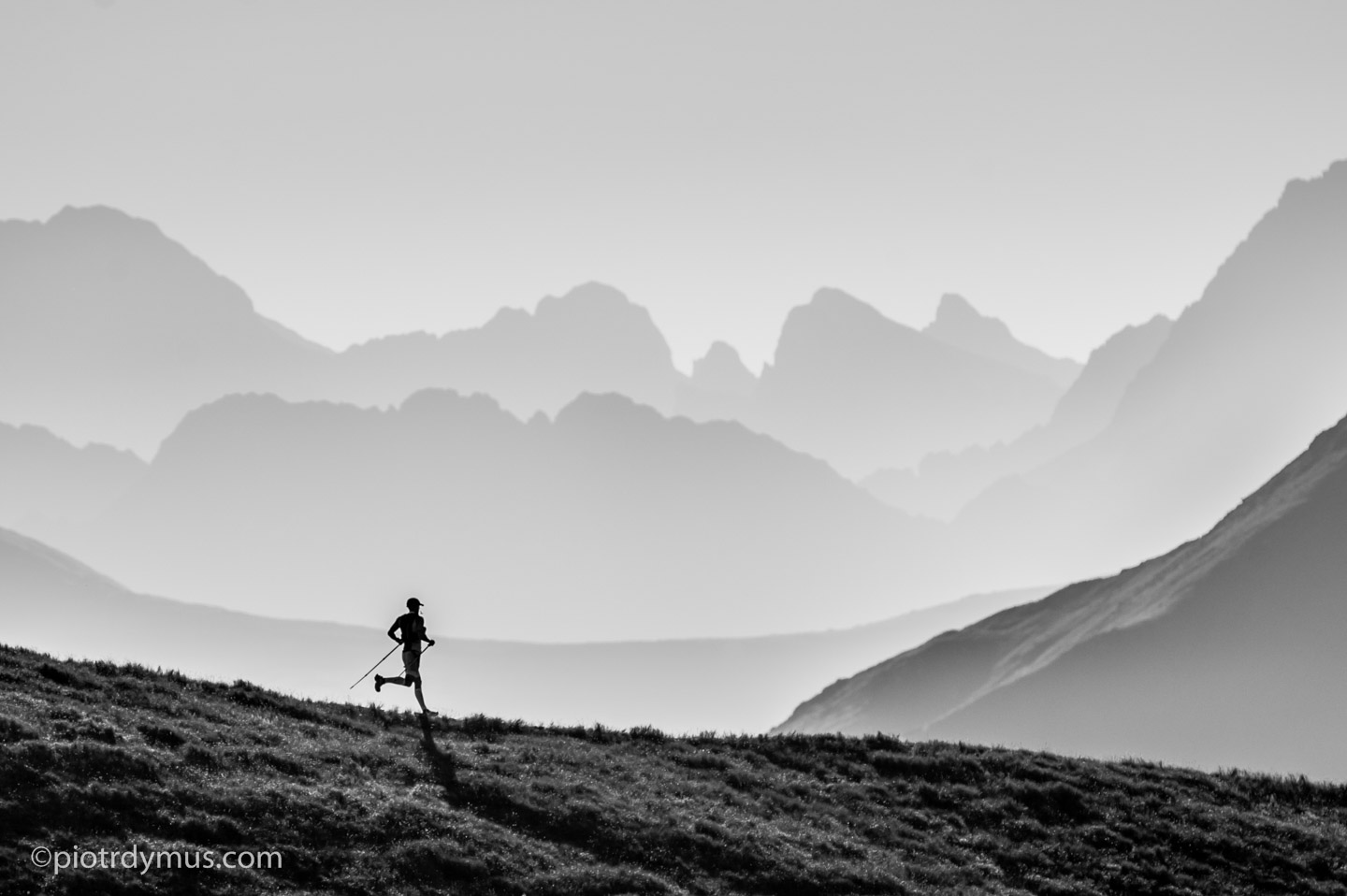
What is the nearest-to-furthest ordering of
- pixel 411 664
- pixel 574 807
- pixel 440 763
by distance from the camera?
pixel 574 807
pixel 440 763
pixel 411 664

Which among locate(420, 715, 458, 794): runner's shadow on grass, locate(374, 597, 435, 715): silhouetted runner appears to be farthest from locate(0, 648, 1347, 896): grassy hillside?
locate(374, 597, 435, 715): silhouetted runner

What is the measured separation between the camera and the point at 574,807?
25.9 metres

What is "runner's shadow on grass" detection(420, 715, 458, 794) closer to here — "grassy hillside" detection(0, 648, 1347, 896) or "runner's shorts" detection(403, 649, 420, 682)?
"grassy hillside" detection(0, 648, 1347, 896)

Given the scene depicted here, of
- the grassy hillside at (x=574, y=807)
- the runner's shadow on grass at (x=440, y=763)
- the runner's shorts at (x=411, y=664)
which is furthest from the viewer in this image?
the runner's shorts at (x=411, y=664)

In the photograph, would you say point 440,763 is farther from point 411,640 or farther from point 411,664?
point 411,640

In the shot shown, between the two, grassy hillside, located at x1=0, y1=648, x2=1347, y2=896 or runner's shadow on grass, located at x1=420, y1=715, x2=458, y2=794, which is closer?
grassy hillside, located at x1=0, y1=648, x2=1347, y2=896

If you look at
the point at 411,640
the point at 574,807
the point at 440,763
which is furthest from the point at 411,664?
the point at 574,807

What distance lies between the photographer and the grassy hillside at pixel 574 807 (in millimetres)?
21422

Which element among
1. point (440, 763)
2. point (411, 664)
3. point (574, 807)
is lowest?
point (574, 807)

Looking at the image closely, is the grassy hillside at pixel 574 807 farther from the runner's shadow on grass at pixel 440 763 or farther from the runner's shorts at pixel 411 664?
the runner's shorts at pixel 411 664

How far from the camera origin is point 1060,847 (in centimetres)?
2878

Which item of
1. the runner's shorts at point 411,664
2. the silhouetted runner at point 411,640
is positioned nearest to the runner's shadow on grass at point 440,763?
the silhouetted runner at point 411,640

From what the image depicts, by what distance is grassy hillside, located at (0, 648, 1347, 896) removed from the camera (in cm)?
2142

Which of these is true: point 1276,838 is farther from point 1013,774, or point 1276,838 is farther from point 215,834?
point 215,834
